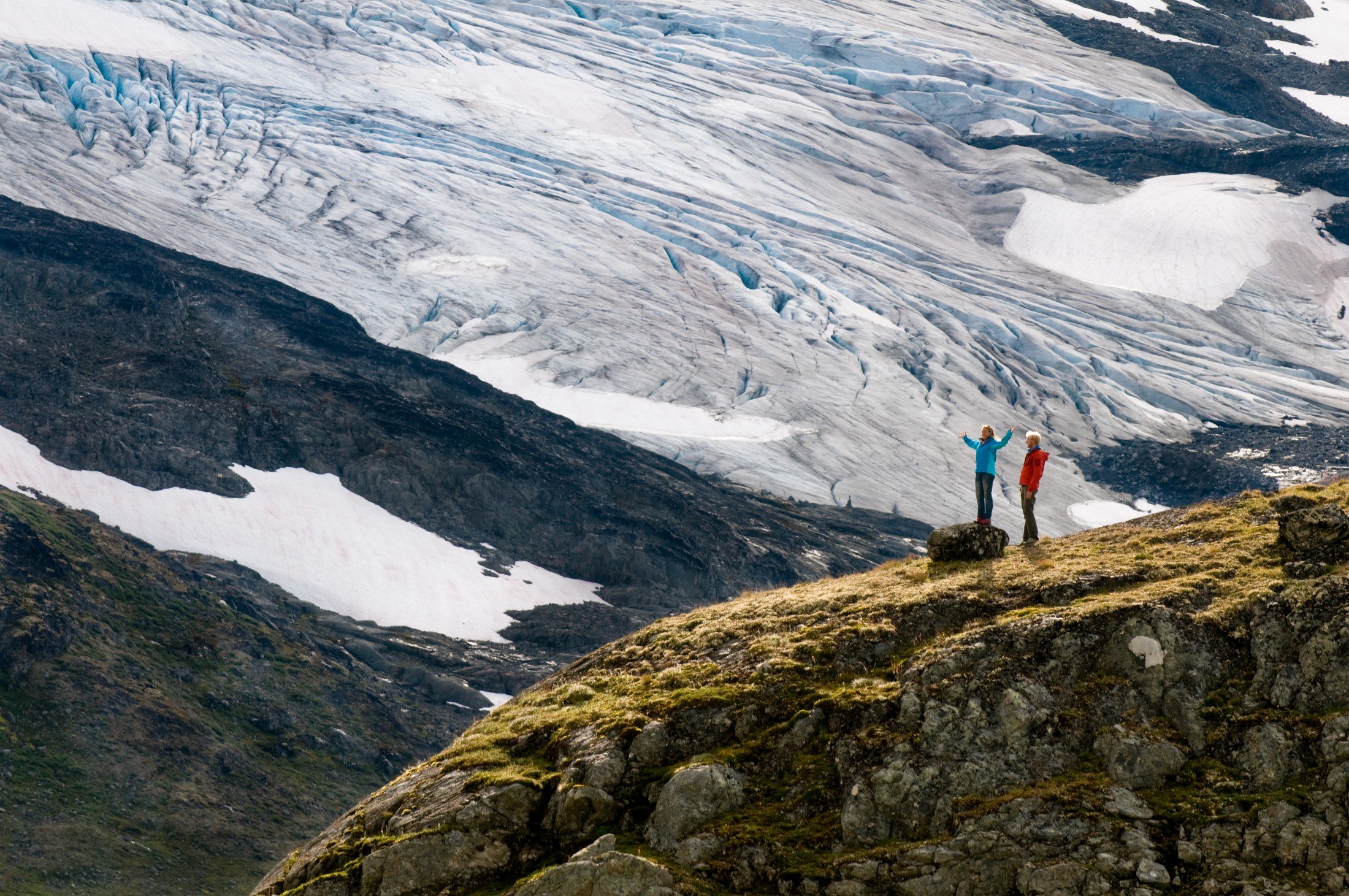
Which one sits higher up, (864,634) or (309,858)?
(864,634)

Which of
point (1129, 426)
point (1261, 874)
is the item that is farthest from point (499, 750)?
point (1129, 426)

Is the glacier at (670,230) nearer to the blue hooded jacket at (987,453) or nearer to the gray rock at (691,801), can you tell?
the blue hooded jacket at (987,453)

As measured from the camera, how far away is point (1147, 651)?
1123 centimetres

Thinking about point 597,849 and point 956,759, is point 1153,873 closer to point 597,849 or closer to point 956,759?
point 956,759

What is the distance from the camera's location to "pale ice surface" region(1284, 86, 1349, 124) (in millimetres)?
175625

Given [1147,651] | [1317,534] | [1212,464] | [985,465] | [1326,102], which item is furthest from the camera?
[1326,102]

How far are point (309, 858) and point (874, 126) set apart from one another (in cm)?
13107

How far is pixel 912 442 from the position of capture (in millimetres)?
80750

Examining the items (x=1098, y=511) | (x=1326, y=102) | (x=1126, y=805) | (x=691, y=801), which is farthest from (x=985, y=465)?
(x=1326, y=102)

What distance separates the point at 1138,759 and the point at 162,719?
41.2m

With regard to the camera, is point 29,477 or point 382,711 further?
point 29,477

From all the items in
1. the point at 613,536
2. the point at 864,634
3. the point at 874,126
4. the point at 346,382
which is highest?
the point at 864,634

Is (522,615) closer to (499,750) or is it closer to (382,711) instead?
(382,711)

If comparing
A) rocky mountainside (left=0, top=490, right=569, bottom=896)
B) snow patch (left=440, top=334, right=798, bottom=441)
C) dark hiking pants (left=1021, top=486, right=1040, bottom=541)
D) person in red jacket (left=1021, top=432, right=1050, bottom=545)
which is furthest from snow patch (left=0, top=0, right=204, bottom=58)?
dark hiking pants (left=1021, top=486, right=1040, bottom=541)
